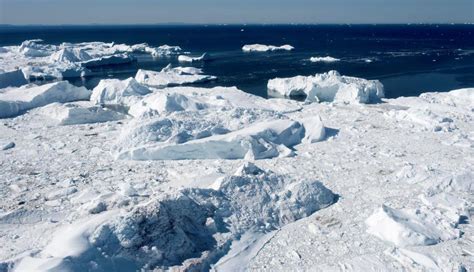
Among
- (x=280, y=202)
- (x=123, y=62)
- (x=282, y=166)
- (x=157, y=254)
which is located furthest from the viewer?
(x=123, y=62)

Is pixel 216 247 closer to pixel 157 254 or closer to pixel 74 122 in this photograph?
pixel 157 254

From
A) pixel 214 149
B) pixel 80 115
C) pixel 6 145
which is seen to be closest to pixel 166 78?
pixel 80 115

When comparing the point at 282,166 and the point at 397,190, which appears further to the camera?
the point at 282,166

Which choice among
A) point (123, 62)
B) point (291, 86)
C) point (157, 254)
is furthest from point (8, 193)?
point (123, 62)

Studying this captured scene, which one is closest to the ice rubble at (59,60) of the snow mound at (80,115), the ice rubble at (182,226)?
the snow mound at (80,115)

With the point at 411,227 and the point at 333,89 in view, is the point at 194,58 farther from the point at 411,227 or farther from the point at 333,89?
the point at 411,227

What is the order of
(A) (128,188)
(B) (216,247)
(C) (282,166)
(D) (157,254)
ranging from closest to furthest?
1. (D) (157,254)
2. (B) (216,247)
3. (A) (128,188)
4. (C) (282,166)
